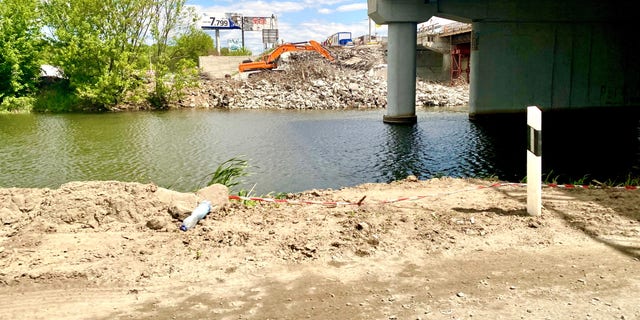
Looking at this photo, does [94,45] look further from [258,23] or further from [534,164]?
[258,23]

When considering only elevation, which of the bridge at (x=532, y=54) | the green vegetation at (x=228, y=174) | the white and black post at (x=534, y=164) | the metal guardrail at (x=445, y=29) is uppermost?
the metal guardrail at (x=445, y=29)

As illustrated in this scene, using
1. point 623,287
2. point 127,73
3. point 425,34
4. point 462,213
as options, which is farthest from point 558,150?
point 425,34

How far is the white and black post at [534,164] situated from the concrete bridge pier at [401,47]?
20.9m

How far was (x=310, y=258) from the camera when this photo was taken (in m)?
4.70

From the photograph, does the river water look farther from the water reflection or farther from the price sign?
the price sign

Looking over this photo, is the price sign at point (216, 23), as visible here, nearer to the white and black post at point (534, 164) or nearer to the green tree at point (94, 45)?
the green tree at point (94, 45)

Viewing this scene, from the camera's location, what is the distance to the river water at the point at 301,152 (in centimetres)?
1347

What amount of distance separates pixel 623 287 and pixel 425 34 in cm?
6390

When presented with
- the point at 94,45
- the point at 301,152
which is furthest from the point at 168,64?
the point at 301,152

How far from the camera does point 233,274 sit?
435cm

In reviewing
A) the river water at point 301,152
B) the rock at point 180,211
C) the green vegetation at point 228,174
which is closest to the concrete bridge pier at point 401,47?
the river water at point 301,152

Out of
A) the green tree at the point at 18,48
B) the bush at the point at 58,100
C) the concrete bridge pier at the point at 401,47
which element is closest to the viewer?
the concrete bridge pier at the point at 401,47

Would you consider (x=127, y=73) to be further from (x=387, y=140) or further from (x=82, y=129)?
(x=387, y=140)

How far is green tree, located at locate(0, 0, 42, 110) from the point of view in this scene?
122 ft
